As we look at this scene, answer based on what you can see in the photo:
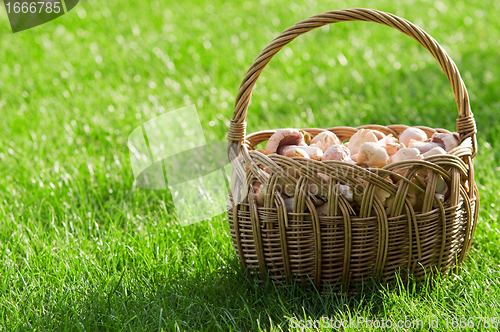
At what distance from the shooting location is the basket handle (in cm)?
150

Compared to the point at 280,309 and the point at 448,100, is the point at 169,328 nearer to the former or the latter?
the point at 280,309

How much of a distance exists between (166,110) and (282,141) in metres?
2.11

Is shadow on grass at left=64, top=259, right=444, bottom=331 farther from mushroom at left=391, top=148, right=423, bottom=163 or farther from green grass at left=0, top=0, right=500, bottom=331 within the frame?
mushroom at left=391, top=148, right=423, bottom=163

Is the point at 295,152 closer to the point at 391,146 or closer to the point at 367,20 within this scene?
the point at 391,146

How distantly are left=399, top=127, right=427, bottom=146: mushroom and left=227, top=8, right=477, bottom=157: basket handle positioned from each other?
0.48 feet

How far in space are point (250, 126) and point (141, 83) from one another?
1.42 m

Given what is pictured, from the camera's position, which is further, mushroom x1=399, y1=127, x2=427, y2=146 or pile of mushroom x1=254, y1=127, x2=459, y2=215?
mushroom x1=399, y1=127, x2=427, y2=146

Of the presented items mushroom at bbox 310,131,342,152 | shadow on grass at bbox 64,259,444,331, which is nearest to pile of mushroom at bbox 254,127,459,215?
mushroom at bbox 310,131,342,152

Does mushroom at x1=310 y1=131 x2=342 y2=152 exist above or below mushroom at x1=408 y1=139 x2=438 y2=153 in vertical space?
above

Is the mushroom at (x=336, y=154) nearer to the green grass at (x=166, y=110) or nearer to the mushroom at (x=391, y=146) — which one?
the mushroom at (x=391, y=146)

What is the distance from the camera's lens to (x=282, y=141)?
5.70ft

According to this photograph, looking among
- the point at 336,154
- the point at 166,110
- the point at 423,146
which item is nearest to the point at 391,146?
the point at 423,146

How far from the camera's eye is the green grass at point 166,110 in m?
1.58

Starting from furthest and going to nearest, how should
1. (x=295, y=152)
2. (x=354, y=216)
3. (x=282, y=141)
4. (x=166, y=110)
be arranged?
(x=166, y=110) < (x=282, y=141) < (x=295, y=152) < (x=354, y=216)
